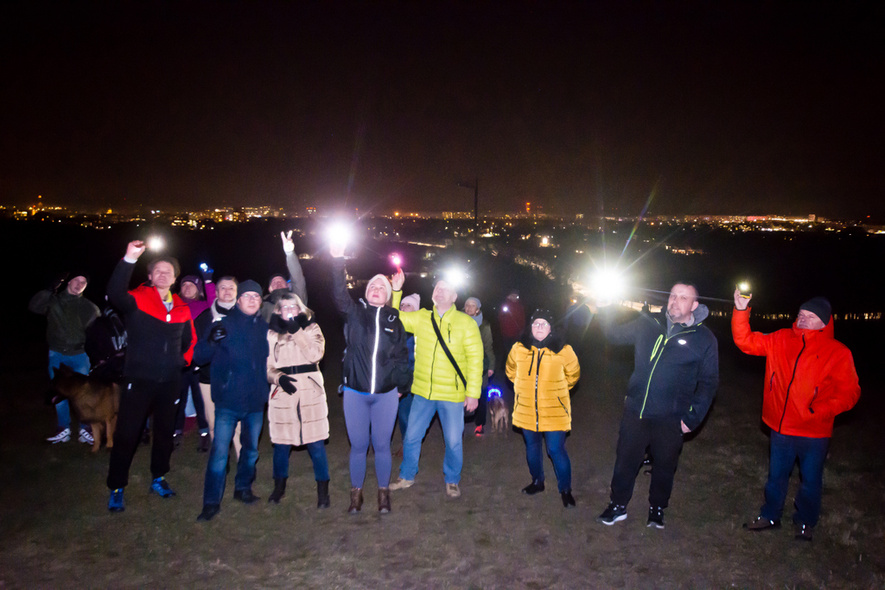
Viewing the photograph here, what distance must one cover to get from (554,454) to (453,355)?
128cm

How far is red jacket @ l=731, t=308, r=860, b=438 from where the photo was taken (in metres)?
4.05

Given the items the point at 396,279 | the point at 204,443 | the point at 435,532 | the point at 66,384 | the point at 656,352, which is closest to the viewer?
the point at 656,352

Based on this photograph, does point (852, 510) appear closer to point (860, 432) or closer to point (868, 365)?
point (860, 432)

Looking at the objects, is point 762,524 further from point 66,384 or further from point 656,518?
point 66,384

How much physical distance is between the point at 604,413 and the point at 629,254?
58.4 m

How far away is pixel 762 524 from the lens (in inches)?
174

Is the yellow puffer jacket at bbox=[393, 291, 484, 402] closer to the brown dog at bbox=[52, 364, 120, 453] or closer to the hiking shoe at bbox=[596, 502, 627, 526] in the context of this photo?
the hiking shoe at bbox=[596, 502, 627, 526]

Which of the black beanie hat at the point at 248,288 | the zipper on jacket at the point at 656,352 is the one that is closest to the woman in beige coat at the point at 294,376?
the black beanie hat at the point at 248,288

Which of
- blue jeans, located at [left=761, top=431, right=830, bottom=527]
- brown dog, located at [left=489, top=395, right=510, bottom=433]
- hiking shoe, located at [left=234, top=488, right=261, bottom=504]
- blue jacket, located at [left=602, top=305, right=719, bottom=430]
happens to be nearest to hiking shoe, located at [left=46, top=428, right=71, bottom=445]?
hiking shoe, located at [left=234, top=488, right=261, bottom=504]

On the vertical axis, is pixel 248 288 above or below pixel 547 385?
above

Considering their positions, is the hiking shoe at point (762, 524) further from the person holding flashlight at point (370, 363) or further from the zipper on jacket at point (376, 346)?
the zipper on jacket at point (376, 346)

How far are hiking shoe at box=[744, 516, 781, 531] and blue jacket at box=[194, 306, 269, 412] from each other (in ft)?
14.0

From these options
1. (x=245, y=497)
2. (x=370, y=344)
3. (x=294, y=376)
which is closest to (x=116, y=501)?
(x=245, y=497)

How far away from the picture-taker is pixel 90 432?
6.11 metres
